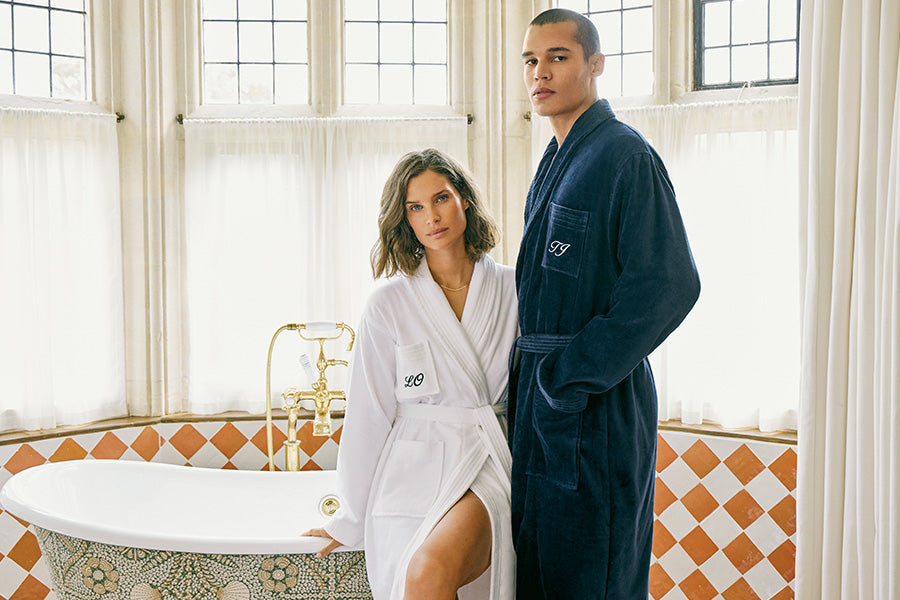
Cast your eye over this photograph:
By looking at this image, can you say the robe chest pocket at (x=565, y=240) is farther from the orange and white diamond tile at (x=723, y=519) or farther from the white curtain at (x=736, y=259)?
the orange and white diamond tile at (x=723, y=519)

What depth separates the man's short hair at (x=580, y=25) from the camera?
5.36ft

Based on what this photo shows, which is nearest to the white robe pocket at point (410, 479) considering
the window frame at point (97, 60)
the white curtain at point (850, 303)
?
the white curtain at point (850, 303)

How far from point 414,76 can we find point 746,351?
6.06 ft

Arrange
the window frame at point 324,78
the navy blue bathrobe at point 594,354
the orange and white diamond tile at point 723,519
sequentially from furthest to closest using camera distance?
the window frame at point 324,78
the orange and white diamond tile at point 723,519
the navy blue bathrobe at point 594,354

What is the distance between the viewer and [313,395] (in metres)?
2.90

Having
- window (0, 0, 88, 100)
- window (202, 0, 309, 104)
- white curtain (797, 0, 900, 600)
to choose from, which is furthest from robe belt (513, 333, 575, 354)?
window (0, 0, 88, 100)

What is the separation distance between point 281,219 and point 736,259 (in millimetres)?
1872

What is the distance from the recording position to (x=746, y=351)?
2.79 metres

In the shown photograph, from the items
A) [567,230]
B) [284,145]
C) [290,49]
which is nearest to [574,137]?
[567,230]

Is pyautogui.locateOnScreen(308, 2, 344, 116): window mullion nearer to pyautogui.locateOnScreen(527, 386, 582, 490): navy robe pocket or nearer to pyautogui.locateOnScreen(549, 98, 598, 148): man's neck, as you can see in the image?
pyautogui.locateOnScreen(549, 98, 598, 148): man's neck

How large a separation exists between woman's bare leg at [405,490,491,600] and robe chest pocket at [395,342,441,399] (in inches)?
10.9

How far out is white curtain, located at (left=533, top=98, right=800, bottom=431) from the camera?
108 inches

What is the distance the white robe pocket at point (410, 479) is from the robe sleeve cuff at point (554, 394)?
0.38 m

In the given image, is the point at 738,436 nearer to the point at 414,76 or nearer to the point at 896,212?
the point at 896,212
